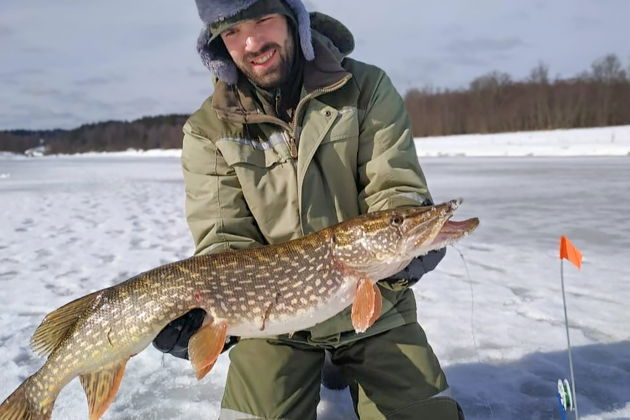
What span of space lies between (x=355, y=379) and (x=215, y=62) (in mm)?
1629

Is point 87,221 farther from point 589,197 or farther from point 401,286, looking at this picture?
point 589,197

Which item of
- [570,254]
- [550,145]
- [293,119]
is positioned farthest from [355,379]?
Result: [550,145]

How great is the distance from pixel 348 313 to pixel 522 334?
1.18 meters

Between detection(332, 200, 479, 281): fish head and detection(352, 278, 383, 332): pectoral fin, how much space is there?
0.05m

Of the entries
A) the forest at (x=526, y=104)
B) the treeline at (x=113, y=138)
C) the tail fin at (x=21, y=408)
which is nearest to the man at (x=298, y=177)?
the tail fin at (x=21, y=408)

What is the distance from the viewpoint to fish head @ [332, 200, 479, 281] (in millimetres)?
1934

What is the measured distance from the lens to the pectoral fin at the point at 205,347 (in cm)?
198

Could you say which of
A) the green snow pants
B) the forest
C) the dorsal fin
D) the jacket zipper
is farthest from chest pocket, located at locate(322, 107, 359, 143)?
the forest

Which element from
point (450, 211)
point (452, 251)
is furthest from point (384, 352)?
point (452, 251)

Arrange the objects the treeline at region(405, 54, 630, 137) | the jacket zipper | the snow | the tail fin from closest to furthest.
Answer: the tail fin
the jacket zipper
the snow
the treeline at region(405, 54, 630, 137)

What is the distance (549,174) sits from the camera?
39.1ft

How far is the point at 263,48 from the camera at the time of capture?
2.36 metres

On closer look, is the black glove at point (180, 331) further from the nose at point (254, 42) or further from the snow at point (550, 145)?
the snow at point (550, 145)

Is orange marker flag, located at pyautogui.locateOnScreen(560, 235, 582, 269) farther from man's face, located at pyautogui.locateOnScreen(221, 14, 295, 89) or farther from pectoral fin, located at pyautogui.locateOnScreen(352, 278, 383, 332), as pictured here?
man's face, located at pyautogui.locateOnScreen(221, 14, 295, 89)
